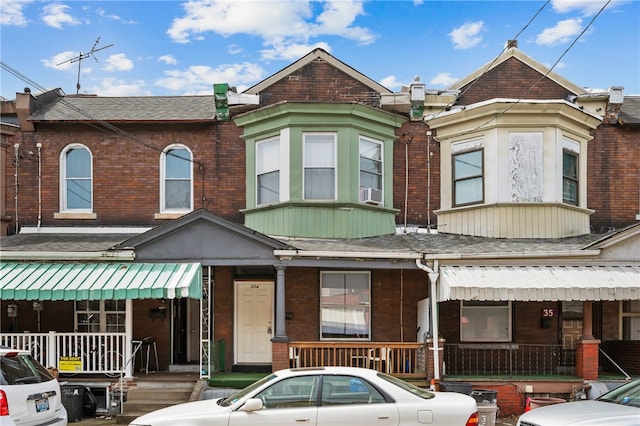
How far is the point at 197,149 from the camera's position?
15.5 metres

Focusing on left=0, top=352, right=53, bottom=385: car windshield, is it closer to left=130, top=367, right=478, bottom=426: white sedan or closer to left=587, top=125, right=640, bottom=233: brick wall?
left=130, top=367, right=478, bottom=426: white sedan

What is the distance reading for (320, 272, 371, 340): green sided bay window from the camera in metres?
14.8

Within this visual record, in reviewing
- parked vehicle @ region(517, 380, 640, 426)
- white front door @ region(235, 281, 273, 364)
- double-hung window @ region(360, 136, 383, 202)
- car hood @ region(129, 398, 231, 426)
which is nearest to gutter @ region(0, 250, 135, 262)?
white front door @ region(235, 281, 273, 364)


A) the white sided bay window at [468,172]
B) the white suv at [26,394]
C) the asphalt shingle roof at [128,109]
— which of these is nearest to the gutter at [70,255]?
the asphalt shingle roof at [128,109]

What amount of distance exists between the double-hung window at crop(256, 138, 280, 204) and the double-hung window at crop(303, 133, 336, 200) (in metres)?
0.70

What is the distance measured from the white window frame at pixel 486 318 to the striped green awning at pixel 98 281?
246 inches

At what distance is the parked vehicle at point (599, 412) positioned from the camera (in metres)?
7.23

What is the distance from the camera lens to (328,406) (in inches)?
321

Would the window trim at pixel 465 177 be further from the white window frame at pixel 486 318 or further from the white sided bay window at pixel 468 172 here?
the white window frame at pixel 486 318

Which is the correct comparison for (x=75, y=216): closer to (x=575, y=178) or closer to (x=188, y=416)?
(x=188, y=416)

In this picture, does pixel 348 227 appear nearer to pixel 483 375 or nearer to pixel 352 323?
pixel 352 323

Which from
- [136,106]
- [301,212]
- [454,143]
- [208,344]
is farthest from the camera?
[136,106]

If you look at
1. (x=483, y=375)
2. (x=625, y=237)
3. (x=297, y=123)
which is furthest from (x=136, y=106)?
(x=625, y=237)

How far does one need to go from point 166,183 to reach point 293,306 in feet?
14.1
